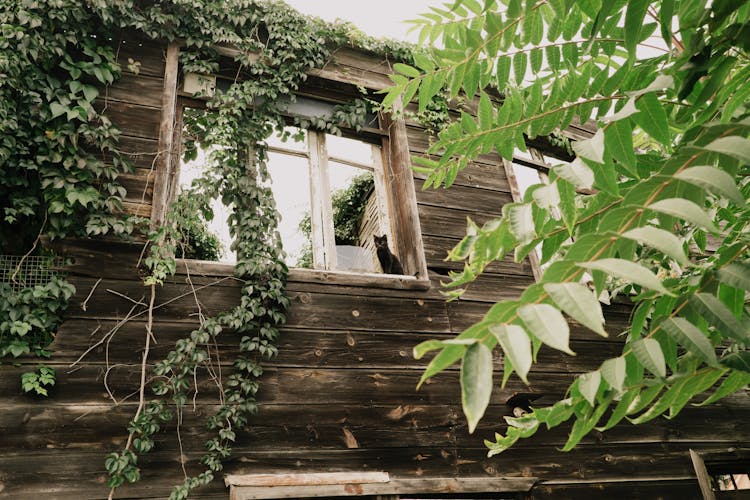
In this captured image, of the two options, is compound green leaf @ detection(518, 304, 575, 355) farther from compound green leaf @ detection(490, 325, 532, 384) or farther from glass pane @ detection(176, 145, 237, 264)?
glass pane @ detection(176, 145, 237, 264)

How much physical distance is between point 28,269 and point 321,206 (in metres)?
1.99

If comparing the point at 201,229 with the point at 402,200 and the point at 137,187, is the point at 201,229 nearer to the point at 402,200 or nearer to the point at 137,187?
the point at 137,187

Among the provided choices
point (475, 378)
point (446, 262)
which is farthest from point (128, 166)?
point (475, 378)

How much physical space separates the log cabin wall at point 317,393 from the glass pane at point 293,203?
0.41 metres

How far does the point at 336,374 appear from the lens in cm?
343

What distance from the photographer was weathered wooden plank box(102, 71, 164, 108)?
3.61 metres

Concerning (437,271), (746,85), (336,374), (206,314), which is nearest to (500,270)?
(437,271)

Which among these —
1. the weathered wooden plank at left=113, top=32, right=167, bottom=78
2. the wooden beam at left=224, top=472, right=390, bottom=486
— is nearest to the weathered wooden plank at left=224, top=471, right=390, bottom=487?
the wooden beam at left=224, top=472, right=390, bottom=486

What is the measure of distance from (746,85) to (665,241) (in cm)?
60

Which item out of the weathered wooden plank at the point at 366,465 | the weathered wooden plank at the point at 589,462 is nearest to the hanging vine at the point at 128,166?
the weathered wooden plank at the point at 366,465

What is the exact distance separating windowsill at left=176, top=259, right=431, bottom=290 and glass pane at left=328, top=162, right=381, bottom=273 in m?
0.26

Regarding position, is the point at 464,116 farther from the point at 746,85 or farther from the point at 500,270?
the point at 500,270

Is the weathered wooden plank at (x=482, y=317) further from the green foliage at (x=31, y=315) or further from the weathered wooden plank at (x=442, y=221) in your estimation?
the green foliage at (x=31, y=315)

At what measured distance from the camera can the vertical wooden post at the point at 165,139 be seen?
11.0ft
